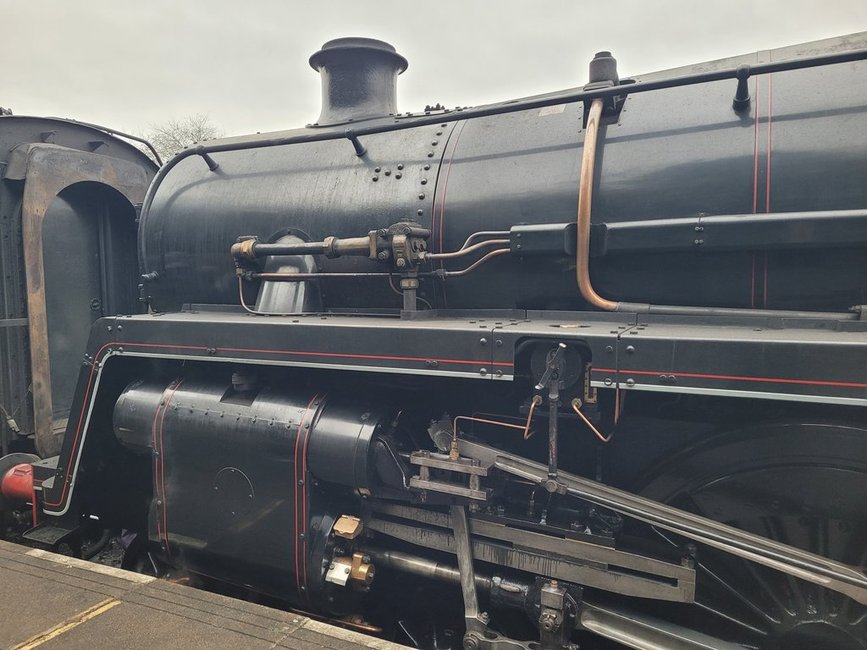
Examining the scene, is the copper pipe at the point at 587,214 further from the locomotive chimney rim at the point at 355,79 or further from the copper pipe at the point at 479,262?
the locomotive chimney rim at the point at 355,79

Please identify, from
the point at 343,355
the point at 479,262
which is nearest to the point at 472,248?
the point at 479,262

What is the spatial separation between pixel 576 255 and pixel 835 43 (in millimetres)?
1350

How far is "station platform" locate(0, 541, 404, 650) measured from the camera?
7.19ft

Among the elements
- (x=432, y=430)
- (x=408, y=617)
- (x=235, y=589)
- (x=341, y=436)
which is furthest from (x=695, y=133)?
(x=235, y=589)

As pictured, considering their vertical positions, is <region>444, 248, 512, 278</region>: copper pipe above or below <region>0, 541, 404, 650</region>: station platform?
above

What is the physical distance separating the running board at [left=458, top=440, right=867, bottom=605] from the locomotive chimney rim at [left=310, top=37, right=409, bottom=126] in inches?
87.3

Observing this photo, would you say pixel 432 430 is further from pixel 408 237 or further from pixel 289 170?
pixel 289 170

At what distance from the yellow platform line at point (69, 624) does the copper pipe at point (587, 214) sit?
7.68ft

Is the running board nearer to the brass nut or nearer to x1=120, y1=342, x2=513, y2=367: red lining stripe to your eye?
x1=120, y1=342, x2=513, y2=367: red lining stripe

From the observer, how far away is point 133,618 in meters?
2.35

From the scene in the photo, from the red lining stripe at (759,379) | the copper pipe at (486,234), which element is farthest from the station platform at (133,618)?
the copper pipe at (486,234)

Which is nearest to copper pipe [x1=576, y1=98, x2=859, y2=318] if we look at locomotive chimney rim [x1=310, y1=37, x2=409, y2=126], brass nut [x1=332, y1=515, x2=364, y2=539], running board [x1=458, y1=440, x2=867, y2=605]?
running board [x1=458, y1=440, x2=867, y2=605]

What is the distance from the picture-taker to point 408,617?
9.85ft

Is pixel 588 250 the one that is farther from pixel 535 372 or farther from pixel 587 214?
pixel 535 372
